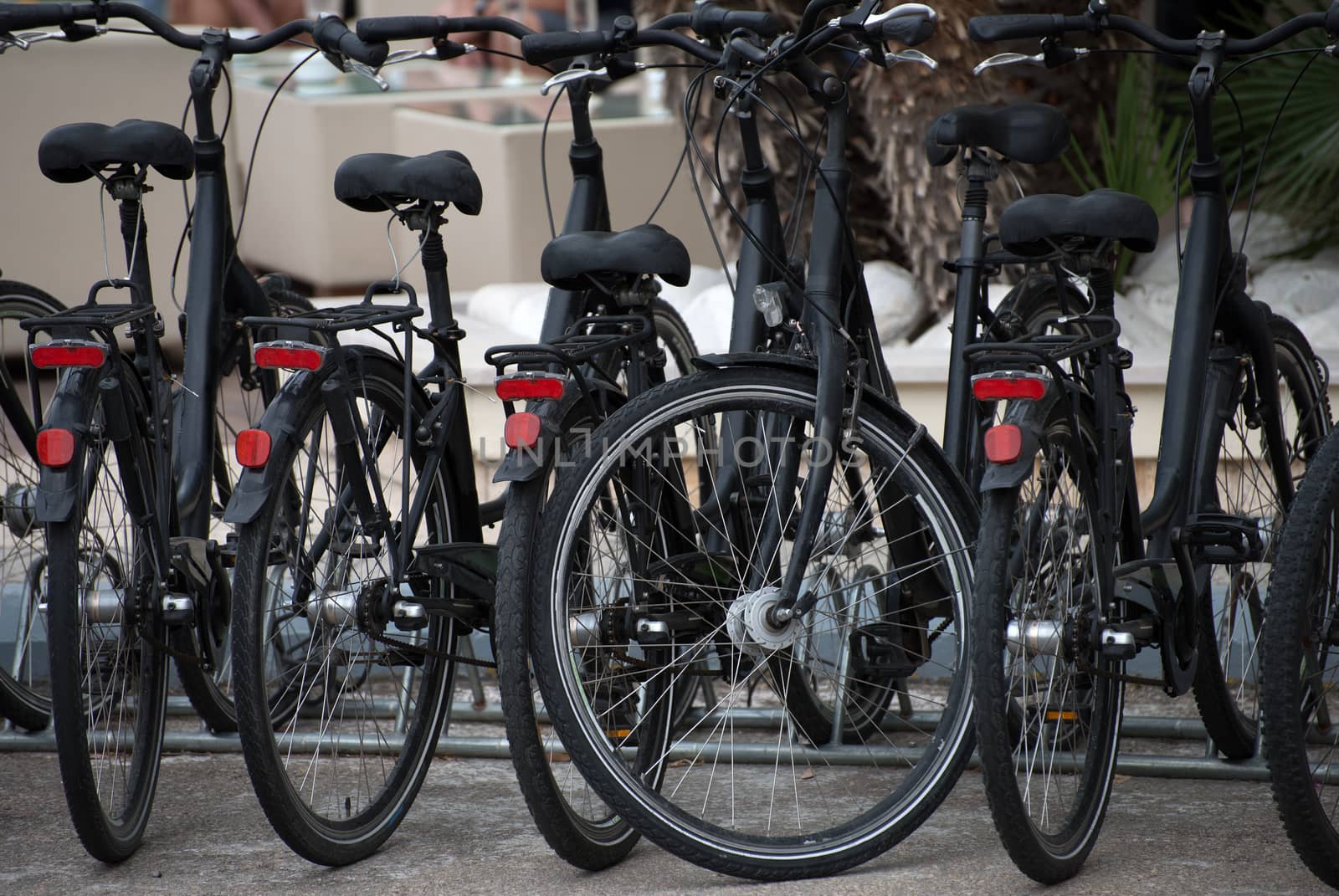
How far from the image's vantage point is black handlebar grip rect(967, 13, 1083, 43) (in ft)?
9.66

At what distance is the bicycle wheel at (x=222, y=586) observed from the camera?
9.86 ft

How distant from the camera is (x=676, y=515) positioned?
9.68 ft

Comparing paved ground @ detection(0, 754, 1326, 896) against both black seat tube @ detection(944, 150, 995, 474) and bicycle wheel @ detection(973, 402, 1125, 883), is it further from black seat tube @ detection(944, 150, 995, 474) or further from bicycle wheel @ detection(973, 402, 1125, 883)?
black seat tube @ detection(944, 150, 995, 474)

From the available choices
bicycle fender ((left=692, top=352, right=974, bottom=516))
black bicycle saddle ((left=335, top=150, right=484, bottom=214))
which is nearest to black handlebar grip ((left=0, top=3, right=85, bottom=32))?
black bicycle saddle ((left=335, top=150, right=484, bottom=214))

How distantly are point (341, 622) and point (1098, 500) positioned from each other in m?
1.26

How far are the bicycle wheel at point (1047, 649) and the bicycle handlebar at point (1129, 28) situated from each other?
68cm

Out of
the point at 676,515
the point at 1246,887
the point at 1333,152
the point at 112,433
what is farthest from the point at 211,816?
the point at 1333,152

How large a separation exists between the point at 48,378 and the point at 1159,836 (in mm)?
4939

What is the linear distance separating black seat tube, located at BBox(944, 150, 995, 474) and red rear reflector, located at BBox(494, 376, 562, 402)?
0.78m

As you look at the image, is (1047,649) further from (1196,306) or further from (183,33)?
(183,33)

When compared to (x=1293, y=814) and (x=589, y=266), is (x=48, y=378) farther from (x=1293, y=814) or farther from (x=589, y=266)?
(x=1293, y=814)

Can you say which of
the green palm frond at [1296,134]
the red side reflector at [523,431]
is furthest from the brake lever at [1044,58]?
the green palm frond at [1296,134]

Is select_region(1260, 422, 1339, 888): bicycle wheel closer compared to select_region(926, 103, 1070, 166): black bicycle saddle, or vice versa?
select_region(1260, 422, 1339, 888): bicycle wheel

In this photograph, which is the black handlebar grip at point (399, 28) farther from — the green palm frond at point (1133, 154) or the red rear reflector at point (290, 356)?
the green palm frond at point (1133, 154)
